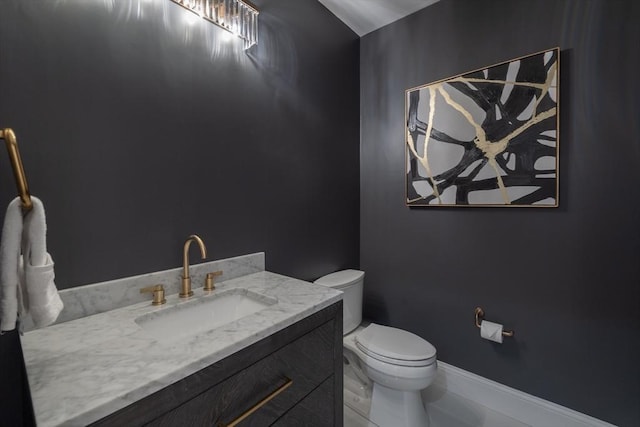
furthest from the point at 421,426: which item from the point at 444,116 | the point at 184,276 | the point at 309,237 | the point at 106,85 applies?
the point at 106,85

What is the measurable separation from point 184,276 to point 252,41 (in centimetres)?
115

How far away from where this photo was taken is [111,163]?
36.9 inches

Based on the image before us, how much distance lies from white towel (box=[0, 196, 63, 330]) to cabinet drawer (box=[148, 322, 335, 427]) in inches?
13.0

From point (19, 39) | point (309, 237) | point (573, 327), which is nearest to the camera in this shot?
point (19, 39)

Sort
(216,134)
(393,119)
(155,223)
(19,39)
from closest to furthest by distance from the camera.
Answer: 1. (19,39)
2. (155,223)
3. (216,134)
4. (393,119)

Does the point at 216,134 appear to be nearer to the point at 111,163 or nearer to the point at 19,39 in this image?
the point at 111,163

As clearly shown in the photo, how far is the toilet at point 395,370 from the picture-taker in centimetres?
135

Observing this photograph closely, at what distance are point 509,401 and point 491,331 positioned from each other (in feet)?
1.39

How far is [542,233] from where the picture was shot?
57.5 inches

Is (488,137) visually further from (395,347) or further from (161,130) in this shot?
(161,130)

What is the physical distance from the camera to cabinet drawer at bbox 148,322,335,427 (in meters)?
0.63

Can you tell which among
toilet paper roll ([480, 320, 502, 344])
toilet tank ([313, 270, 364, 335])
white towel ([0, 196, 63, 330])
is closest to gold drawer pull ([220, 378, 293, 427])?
white towel ([0, 196, 63, 330])

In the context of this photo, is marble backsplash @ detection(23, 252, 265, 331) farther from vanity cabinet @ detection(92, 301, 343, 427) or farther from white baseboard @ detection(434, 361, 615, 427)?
white baseboard @ detection(434, 361, 615, 427)

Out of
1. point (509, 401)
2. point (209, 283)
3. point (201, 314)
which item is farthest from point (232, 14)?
point (509, 401)
